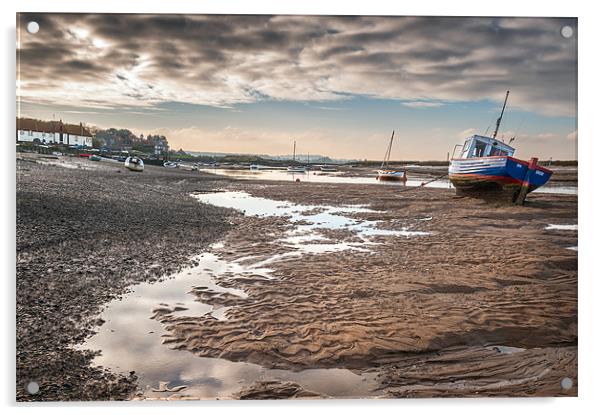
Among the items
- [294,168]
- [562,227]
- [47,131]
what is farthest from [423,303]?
[47,131]

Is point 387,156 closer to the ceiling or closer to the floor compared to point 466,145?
closer to the floor

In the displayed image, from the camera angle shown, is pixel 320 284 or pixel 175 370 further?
pixel 320 284

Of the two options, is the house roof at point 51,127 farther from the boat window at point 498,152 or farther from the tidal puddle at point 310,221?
the boat window at point 498,152

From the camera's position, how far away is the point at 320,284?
135 inches

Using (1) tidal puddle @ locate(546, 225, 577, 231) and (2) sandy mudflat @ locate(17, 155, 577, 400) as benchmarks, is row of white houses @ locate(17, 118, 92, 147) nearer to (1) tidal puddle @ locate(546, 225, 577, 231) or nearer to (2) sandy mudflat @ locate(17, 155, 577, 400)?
(2) sandy mudflat @ locate(17, 155, 577, 400)

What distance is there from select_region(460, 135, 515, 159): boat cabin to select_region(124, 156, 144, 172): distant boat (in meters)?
2.65

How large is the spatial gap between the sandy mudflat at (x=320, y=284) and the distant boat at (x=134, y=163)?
113mm

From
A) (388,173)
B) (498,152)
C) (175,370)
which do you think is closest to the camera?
(175,370)

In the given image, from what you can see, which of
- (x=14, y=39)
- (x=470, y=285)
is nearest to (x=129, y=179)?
(x=14, y=39)

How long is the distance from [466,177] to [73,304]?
3.35m

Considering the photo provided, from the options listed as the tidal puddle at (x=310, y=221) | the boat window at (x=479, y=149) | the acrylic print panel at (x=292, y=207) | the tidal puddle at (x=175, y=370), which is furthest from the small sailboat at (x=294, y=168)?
the boat window at (x=479, y=149)

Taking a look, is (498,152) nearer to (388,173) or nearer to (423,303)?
(388,173)
